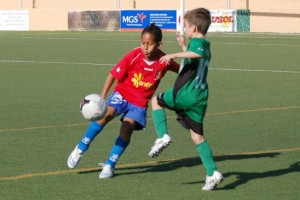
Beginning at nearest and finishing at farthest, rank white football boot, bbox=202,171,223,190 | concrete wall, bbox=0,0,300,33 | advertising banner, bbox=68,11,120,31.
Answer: white football boot, bbox=202,171,223,190 < concrete wall, bbox=0,0,300,33 < advertising banner, bbox=68,11,120,31

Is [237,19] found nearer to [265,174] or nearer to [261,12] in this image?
[261,12]

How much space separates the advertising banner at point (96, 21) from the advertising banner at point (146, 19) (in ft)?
1.73

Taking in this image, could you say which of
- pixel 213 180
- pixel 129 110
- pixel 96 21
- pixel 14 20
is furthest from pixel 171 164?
pixel 14 20

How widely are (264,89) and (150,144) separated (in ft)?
26.2

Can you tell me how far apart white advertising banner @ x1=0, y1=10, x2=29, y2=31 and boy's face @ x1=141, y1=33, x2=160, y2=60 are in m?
53.3

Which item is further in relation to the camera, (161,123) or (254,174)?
(254,174)

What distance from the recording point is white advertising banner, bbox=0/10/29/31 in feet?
202

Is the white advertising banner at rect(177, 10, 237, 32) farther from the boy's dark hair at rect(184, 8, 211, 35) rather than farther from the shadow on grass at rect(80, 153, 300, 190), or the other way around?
the boy's dark hair at rect(184, 8, 211, 35)

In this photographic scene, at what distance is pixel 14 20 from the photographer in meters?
62.2

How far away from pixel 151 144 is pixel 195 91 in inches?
113

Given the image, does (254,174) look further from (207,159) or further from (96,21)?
(96,21)

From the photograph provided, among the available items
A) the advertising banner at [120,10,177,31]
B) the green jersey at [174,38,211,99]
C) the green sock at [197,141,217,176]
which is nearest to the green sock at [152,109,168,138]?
the green jersey at [174,38,211,99]

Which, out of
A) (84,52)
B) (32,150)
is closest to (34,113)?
(32,150)

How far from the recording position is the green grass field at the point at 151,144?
865cm
